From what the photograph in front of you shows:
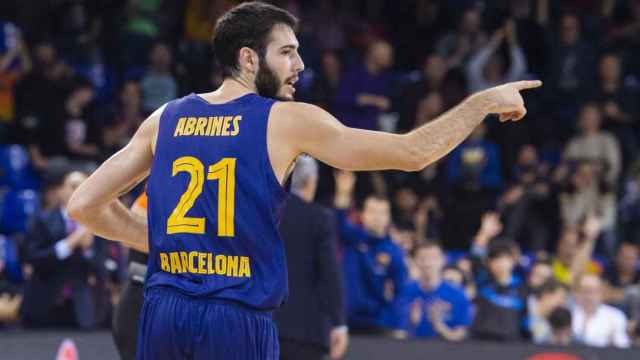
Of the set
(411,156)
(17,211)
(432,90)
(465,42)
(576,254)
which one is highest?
(465,42)

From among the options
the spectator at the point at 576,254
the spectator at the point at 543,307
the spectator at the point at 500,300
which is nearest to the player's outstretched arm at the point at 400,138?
the spectator at the point at 500,300

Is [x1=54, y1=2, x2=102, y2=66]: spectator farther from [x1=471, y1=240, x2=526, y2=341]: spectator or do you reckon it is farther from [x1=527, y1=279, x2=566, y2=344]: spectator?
[x1=527, y1=279, x2=566, y2=344]: spectator

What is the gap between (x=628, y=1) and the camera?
16.5 meters

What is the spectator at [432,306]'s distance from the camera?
1091 centimetres

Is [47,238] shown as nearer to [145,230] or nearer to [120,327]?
[120,327]

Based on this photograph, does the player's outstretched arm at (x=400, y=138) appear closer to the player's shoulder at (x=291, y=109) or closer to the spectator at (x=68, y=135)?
the player's shoulder at (x=291, y=109)

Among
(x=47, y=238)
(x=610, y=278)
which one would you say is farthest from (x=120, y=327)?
(x=610, y=278)

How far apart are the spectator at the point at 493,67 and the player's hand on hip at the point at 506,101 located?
10.9 metres

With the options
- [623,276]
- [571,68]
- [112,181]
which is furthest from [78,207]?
[571,68]

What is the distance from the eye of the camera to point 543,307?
11.1m

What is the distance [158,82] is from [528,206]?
13.4ft

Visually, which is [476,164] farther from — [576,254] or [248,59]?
[248,59]

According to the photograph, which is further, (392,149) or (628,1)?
(628,1)

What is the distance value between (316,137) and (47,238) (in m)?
5.97
